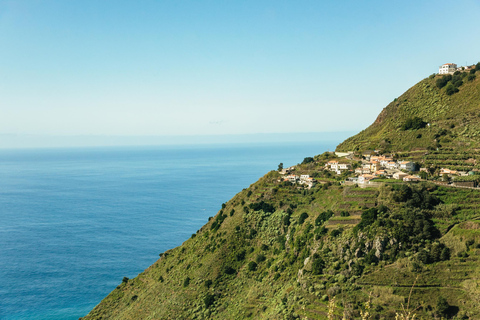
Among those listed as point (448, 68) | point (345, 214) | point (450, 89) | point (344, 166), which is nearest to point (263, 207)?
point (344, 166)

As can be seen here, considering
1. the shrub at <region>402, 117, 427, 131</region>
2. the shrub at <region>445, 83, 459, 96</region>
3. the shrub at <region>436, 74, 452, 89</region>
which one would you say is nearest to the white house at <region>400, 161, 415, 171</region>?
the shrub at <region>402, 117, 427, 131</region>

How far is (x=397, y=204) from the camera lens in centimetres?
5503

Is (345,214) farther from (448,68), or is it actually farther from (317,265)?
(448,68)

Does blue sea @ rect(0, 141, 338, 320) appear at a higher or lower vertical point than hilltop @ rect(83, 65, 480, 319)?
lower

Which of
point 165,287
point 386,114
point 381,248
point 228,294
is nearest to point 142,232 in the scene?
point 165,287

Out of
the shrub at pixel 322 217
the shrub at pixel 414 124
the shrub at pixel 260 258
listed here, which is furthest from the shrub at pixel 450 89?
the shrub at pixel 260 258

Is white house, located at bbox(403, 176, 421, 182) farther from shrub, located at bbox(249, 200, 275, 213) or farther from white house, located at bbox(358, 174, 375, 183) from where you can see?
shrub, located at bbox(249, 200, 275, 213)

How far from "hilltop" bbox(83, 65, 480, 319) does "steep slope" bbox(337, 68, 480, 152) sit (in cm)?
40

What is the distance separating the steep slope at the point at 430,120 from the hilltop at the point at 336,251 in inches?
15.6

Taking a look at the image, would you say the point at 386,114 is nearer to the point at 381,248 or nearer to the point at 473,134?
the point at 473,134

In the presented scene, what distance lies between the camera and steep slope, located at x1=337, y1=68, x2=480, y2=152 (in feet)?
262

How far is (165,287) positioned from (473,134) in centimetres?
6853

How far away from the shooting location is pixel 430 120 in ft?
302

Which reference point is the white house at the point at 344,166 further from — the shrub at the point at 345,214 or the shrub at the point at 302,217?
the shrub at the point at 345,214
